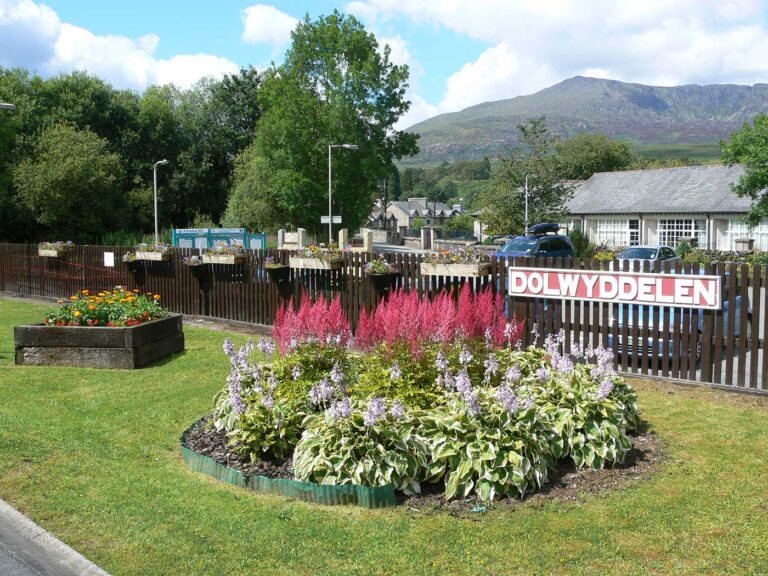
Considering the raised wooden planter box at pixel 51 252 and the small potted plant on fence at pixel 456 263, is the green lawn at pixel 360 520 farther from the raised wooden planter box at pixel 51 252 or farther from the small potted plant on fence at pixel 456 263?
the raised wooden planter box at pixel 51 252

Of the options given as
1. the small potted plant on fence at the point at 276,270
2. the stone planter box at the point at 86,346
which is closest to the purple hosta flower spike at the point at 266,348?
the stone planter box at the point at 86,346

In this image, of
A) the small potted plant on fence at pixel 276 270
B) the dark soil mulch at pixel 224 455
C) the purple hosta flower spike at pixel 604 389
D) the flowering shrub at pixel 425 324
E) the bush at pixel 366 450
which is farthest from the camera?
the small potted plant on fence at pixel 276 270

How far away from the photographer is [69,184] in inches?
1419

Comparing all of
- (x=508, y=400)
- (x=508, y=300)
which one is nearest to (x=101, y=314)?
(x=508, y=300)

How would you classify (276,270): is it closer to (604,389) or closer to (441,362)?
(441,362)

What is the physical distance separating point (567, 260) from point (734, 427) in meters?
3.52

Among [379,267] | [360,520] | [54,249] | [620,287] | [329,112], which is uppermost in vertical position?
[329,112]

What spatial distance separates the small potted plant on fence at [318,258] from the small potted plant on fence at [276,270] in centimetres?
30

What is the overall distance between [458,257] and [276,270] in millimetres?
4302

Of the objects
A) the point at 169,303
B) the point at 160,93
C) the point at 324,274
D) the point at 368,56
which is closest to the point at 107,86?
the point at 160,93

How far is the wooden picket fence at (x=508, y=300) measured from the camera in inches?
341

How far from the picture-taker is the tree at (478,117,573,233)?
153ft

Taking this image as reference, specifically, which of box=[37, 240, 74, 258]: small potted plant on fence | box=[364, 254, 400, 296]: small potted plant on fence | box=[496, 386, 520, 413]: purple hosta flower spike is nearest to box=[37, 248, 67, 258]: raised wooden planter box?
box=[37, 240, 74, 258]: small potted plant on fence

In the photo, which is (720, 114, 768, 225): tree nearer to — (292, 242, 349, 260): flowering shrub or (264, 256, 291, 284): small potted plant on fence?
(292, 242, 349, 260): flowering shrub
